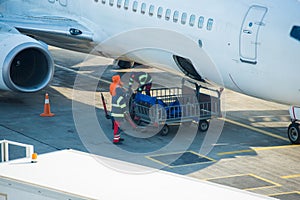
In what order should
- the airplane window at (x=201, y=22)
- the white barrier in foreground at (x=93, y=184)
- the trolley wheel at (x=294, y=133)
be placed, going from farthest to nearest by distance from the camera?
the trolley wheel at (x=294, y=133) → the airplane window at (x=201, y=22) → the white barrier in foreground at (x=93, y=184)

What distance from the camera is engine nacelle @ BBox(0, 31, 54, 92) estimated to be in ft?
61.5

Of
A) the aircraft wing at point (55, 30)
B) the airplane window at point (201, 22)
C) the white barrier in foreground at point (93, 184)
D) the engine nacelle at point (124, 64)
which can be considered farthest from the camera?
the engine nacelle at point (124, 64)

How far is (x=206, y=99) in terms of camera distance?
60.8ft

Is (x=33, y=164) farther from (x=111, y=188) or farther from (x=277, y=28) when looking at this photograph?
(x=277, y=28)

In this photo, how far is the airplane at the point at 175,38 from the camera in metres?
15.7

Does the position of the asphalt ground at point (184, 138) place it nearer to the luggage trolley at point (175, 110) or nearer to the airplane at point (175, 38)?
the luggage trolley at point (175, 110)

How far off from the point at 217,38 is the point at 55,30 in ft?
17.5

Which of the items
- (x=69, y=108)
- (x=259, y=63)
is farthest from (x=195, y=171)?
(x=69, y=108)

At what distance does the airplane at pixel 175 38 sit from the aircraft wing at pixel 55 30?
26mm

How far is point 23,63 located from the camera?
20078mm

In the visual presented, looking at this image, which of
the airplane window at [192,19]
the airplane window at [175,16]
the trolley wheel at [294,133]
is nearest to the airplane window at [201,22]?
the airplane window at [192,19]

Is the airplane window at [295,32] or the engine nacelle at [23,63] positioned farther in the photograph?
the engine nacelle at [23,63]

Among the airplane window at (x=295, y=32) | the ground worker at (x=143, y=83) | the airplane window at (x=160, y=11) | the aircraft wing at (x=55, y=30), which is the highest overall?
the airplane window at (x=160, y=11)

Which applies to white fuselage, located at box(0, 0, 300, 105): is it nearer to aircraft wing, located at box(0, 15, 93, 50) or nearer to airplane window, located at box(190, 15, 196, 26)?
airplane window, located at box(190, 15, 196, 26)
